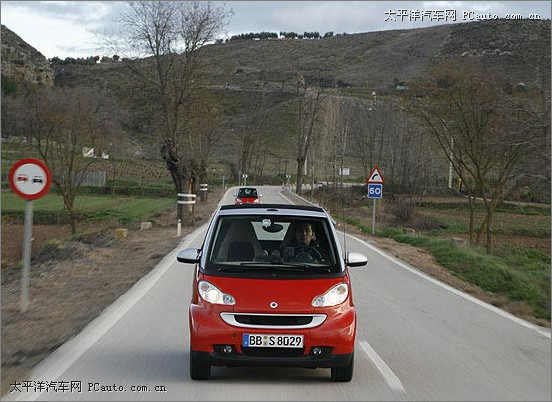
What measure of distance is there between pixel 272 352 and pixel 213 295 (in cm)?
74

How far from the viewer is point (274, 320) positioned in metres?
6.67

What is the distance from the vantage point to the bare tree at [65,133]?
1671 inches

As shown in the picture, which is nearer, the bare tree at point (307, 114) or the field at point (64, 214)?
the field at point (64, 214)

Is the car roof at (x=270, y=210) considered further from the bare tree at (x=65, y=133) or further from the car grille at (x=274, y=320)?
the bare tree at (x=65, y=133)

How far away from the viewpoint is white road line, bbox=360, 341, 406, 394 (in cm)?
686

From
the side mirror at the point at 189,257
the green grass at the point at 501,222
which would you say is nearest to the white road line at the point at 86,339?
the side mirror at the point at 189,257

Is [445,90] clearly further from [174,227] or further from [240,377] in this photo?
[240,377]

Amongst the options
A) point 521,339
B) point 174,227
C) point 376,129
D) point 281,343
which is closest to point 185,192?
point 174,227

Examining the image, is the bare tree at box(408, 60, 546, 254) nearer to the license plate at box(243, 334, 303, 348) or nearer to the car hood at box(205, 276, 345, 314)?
the car hood at box(205, 276, 345, 314)

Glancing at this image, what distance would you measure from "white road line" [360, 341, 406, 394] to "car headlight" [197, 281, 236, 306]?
1.71 m

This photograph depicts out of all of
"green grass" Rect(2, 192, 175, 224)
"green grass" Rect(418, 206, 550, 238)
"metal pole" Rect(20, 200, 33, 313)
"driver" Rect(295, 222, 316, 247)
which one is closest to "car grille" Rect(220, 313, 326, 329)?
"driver" Rect(295, 222, 316, 247)

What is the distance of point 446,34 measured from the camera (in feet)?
211

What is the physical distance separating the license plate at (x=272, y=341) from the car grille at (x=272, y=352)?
0.04m

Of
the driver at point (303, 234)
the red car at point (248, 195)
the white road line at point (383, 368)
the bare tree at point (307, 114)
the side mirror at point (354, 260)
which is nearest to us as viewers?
the white road line at point (383, 368)
